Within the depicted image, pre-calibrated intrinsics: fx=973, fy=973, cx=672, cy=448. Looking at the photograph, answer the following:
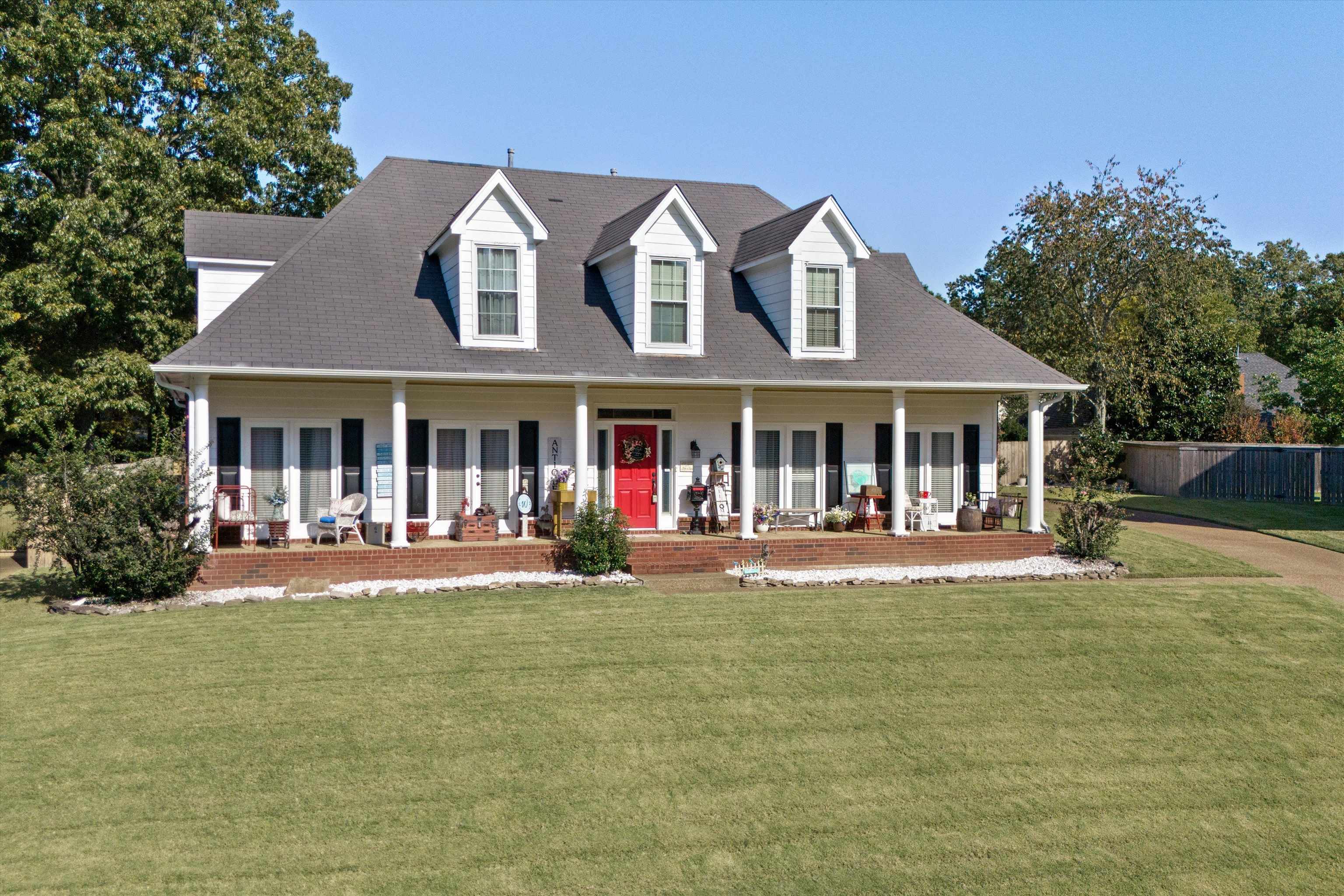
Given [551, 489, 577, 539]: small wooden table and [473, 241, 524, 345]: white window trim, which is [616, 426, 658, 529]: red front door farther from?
[473, 241, 524, 345]: white window trim

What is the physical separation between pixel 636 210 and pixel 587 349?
3.19 m

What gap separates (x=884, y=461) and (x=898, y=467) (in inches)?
79.1

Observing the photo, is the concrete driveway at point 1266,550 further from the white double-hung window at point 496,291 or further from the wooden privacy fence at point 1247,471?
the white double-hung window at point 496,291

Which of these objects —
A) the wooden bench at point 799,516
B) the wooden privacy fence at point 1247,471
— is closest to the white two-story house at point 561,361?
the wooden bench at point 799,516

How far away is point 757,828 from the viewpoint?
7.35 m

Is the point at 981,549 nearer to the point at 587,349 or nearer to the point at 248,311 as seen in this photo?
the point at 587,349

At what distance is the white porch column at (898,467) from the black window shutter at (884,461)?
1.19m

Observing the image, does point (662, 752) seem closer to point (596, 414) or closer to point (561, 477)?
point (561, 477)

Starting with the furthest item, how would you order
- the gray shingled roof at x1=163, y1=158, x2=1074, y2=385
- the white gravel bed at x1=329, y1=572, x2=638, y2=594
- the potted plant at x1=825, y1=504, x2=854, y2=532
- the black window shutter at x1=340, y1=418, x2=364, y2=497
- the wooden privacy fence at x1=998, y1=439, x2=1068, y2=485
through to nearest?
the wooden privacy fence at x1=998, y1=439, x2=1068, y2=485, the potted plant at x1=825, y1=504, x2=854, y2=532, the black window shutter at x1=340, y1=418, x2=364, y2=497, the gray shingled roof at x1=163, y1=158, x2=1074, y2=385, the white gravel bed at x1=329, y1=572, x2=638, y2=594

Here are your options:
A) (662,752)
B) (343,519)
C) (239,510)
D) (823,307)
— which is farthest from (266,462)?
(662,752)

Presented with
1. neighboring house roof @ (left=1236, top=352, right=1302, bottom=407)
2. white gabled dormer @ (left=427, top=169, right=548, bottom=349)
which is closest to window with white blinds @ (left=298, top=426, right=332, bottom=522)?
white gabled dormer @ (left=427, top=169, right=548, bottom=349)

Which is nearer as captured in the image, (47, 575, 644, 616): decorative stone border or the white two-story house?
(47, 575, 644, 616): decorative stone border

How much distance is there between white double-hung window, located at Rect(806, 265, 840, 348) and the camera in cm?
1842

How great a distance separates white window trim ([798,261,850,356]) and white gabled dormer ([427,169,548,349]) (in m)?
5.01
